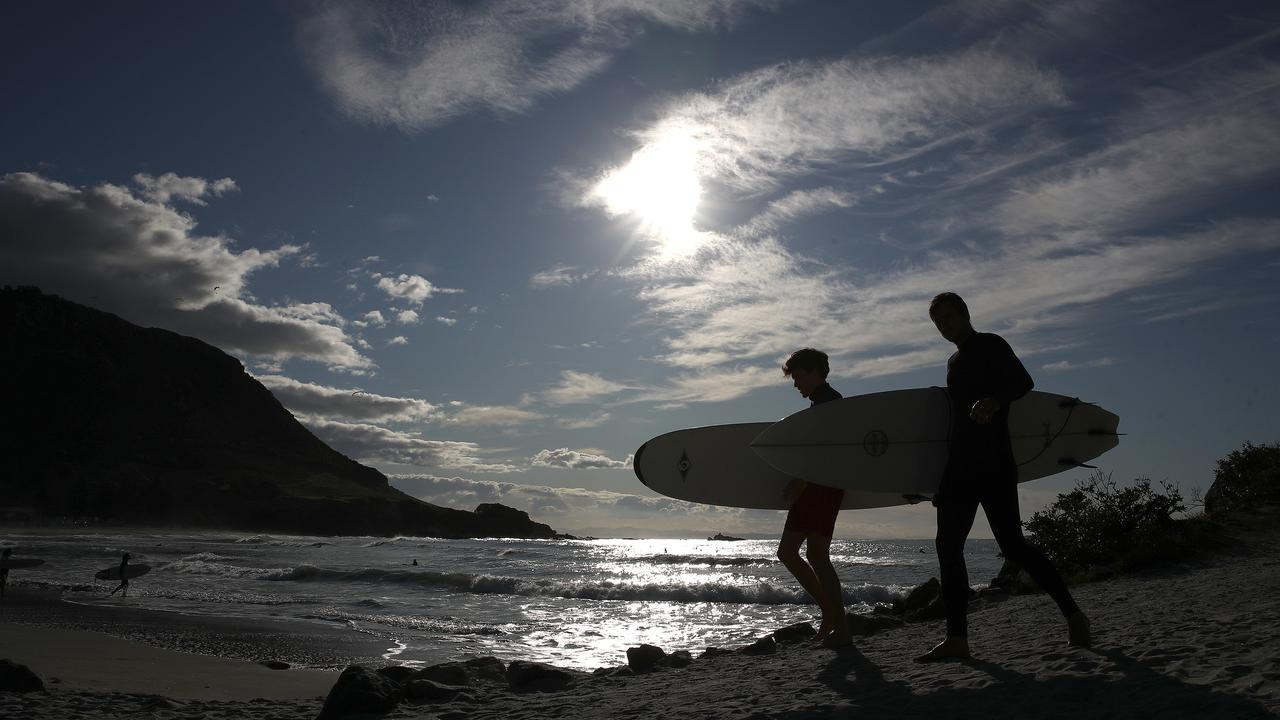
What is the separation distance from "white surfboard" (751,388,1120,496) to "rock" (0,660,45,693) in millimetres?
5906

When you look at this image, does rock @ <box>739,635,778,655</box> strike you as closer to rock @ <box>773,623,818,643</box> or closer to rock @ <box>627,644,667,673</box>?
rock @ <box>773,623,818,643</box>

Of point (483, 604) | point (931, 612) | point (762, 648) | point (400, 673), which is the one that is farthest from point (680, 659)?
point (483, 604)

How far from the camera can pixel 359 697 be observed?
501 cm

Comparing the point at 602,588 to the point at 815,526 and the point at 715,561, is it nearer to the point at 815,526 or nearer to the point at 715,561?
the point at 815,526

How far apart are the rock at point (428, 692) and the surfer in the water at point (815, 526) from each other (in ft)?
8.13

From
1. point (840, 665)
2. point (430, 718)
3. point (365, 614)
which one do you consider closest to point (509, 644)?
point (365, 614)

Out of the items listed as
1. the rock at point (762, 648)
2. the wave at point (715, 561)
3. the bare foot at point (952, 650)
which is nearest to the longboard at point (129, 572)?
the rock at point (762, 648)

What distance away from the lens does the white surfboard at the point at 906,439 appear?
17.3 feet

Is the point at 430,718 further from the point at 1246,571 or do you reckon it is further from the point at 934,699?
the point at 1246,571

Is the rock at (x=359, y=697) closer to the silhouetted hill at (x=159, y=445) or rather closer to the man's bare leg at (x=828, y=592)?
the man's bare leg at (x=828, y=592)

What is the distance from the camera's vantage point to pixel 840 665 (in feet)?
15.4

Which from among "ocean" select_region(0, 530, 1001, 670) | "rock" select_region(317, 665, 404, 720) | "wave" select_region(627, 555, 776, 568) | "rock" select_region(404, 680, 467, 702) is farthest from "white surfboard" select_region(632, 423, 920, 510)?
"wave" select_region(627, 555, 776, 568)

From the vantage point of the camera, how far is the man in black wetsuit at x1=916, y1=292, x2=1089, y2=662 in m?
3.90

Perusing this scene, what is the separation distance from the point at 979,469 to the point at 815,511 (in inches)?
58.5
